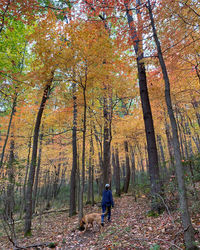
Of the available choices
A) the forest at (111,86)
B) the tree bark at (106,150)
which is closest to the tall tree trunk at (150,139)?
the forest at (111,86)

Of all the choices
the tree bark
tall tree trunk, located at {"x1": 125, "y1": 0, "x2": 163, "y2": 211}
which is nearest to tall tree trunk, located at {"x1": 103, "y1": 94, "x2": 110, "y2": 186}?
the tree bark

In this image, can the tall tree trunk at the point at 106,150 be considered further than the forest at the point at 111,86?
Yes

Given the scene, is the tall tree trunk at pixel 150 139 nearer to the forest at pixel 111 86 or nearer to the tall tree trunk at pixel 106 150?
the forest at pixel 111 86

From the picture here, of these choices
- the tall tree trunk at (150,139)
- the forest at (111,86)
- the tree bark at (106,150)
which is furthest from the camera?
the tree bark at (106,150)

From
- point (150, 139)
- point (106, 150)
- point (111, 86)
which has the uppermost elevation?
point (111, 86)

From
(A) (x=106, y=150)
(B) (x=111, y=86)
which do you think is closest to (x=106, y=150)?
(A) (x=106, y=150)

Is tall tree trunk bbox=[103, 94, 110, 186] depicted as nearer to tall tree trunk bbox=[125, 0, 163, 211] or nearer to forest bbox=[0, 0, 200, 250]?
forest bbox=[0, 0, 200, 250]

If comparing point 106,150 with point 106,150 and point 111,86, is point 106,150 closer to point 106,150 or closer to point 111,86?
point 106,150

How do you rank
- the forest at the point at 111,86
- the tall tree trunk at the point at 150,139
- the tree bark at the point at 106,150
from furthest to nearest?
the tree bark at the point at 106,150 → the tall tree trunk at the point at 150,139 → the forest at the point at 111,86

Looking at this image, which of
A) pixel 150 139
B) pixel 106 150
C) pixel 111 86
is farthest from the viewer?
pixel 106 150

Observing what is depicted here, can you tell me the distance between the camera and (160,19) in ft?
15.0

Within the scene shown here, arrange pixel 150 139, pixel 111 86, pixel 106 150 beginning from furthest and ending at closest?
pixel 106 150 → pixel 111 86 → pixel 150 139

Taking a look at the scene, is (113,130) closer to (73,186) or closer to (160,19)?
(73,186)

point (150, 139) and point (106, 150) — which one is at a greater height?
point (106, 150)
